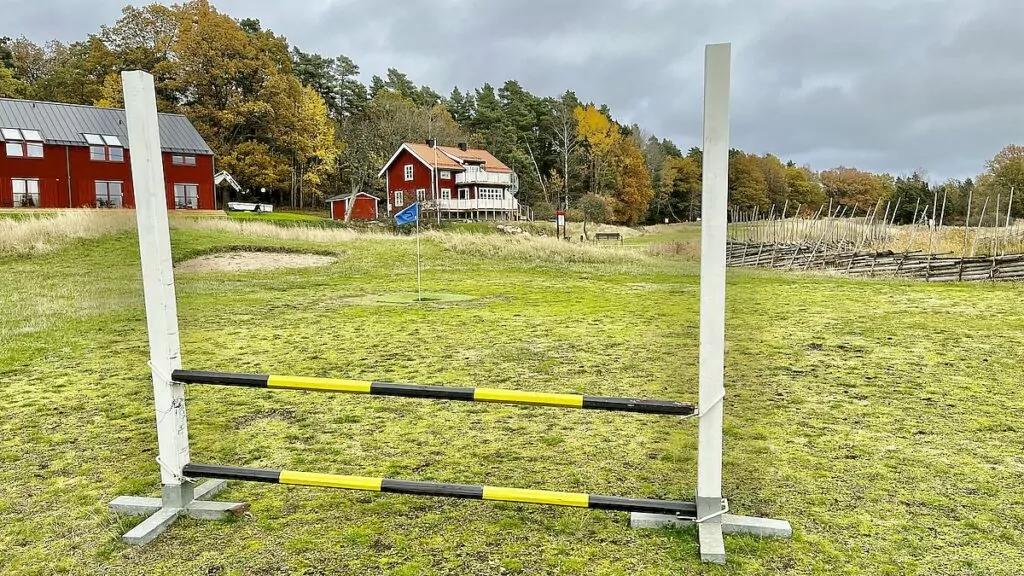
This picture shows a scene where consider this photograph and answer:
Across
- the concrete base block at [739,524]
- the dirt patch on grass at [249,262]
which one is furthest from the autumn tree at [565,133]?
the concrete base block at [739,524]

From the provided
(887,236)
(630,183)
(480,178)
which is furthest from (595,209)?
(480,178)

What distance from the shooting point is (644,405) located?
2066 mm

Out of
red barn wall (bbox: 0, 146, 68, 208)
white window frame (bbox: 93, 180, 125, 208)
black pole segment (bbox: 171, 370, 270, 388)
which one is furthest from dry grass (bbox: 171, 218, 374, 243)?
black pole segment (bbox: 171, 370, 270, 388)

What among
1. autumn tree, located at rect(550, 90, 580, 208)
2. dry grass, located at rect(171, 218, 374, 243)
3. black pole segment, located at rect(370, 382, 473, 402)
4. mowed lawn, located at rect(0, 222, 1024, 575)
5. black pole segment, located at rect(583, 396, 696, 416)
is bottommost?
mowed lawn, located at rect(0, 222, 1024, 575)

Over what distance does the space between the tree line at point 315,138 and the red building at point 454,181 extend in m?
1.48

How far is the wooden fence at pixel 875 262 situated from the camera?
12.2 meters

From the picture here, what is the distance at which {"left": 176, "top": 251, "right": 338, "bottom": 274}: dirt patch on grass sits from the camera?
13.6 meters

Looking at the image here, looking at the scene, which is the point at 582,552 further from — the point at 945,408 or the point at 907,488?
the point at 945,408

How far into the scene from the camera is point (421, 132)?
125 feet

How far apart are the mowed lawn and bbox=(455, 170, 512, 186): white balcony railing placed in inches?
1099

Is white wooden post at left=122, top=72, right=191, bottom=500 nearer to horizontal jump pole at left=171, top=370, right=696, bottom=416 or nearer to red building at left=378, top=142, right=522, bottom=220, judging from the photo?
horizontal jump pole at left=171, top=370, right=696, bottom=416

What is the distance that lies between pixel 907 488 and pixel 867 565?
0.76 metres

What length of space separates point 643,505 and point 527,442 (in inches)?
45.8

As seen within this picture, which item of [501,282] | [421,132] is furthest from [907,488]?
[421,132]
